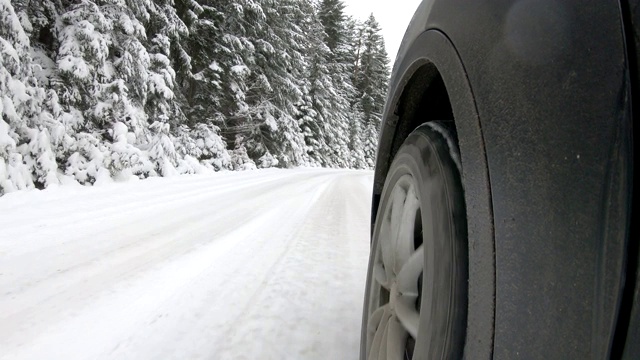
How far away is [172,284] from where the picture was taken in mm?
2355

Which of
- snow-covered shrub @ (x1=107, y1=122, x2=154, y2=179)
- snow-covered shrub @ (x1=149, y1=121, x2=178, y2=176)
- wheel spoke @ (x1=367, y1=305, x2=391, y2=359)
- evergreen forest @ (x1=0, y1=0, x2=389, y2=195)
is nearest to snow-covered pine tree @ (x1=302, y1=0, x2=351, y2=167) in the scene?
evergreen forest @ (x1=0, y1=0, x2=389, y2=195)

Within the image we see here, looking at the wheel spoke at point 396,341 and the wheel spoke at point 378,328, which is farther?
the wheel spoke at point 378,328

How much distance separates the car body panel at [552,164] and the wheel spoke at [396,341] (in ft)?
1.42

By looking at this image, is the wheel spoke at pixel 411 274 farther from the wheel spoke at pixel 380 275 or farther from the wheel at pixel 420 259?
the wheel spoke at pixel 380 275

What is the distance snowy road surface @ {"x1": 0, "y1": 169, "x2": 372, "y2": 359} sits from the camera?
66.4 inches

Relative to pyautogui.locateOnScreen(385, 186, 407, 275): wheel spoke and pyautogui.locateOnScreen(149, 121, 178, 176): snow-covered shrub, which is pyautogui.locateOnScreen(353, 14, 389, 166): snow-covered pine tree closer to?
pyautogui.locateOnScreen(149, 121, 178, 176): snow-covered shrub

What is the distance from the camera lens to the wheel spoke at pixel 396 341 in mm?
976

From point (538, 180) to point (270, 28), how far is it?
1906cm

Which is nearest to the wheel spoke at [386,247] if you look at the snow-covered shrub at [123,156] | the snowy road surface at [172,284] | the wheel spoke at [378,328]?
the wheel spoke at [378,328]

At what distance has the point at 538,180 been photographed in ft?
1.78

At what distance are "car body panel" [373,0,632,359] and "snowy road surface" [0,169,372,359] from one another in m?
1.30

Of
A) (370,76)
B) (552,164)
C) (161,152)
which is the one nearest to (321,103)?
(370,76)

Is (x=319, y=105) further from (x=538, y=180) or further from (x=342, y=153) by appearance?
(x=538, y=180)

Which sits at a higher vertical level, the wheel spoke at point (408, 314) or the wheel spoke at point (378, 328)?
the wheel spoke at point (408, 314)
